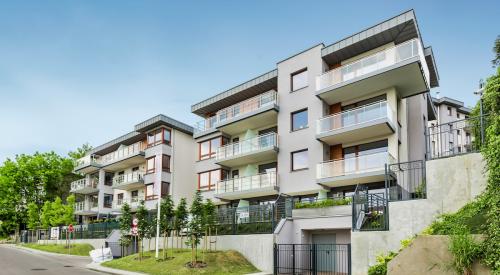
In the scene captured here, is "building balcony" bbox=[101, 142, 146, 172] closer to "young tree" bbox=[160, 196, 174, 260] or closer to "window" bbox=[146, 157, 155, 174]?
"window" bbox=[146, 157, 155, 174]

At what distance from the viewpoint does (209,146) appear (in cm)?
3988

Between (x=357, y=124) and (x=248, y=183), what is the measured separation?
1001 cm

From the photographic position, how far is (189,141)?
148 ft

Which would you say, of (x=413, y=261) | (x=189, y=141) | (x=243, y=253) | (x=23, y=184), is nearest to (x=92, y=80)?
(x=243, y=253)

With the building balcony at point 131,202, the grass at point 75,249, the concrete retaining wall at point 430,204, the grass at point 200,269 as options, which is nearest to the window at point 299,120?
the grass at point 200,269

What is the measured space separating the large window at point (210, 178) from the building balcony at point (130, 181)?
9.03 metres

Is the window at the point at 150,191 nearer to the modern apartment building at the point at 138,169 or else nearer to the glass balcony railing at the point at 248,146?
the modern apartment building at the point at 138,169

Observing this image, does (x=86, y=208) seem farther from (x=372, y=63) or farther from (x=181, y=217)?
(x=372, y=63)

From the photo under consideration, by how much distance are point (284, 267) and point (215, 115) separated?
19771mm

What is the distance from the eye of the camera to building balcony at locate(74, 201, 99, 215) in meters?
56.2

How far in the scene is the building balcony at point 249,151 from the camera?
32.0 meters

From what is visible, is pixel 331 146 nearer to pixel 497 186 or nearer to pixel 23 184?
pixel 497 186

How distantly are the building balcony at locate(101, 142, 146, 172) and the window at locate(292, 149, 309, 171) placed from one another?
67.6ft

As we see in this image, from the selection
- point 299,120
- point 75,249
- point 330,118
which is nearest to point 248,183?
point 299,120
